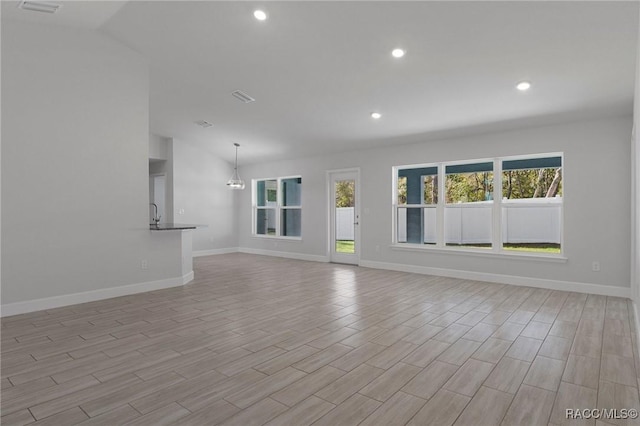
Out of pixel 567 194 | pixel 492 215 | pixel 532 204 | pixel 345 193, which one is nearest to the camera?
→ pixel 567 194

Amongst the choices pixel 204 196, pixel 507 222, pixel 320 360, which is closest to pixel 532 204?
pixel 507 222

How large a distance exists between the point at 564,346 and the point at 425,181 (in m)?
4.10

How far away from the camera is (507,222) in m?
5.77

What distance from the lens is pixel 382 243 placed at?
23.1 ft

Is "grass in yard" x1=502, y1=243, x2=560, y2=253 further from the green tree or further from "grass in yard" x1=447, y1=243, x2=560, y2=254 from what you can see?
the green tree

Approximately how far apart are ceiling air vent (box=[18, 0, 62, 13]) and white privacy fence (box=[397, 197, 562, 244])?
6.04m

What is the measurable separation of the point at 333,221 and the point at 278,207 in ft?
6.23

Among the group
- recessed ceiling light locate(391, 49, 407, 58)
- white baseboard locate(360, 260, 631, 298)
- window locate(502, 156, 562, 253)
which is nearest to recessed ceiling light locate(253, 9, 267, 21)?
recessed ceiling light locate(391, 49, 407, 58)

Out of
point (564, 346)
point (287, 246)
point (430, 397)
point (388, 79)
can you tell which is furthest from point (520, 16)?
point (287, 246)

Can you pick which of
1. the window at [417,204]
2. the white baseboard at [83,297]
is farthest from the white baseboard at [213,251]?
the window at [417,204]

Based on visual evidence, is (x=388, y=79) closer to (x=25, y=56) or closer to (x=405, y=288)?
(x=405, y=288)

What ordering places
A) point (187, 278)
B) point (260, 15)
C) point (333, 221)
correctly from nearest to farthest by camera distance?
point (260, 15) → point (187, 278) → point (333, 221)

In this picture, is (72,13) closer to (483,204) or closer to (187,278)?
(187,278)

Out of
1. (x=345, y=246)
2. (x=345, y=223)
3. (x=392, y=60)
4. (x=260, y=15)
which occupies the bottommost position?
(x=345, y=246)
